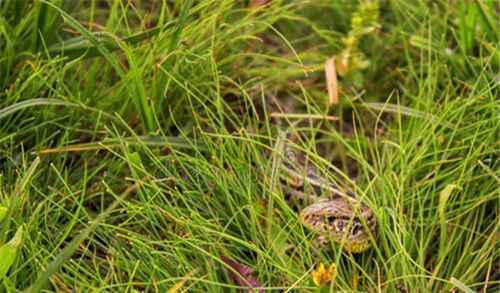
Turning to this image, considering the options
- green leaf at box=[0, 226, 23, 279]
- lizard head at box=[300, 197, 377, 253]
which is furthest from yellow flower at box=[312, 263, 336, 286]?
green leaf at box=[0, 226, 23, 279]

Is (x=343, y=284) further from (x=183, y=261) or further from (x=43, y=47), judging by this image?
(x=43, y=47)

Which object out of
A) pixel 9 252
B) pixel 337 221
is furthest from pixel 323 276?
pixel 9 252

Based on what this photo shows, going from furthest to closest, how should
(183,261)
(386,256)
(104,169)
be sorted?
(104,169)
(386,256)
(183,261)

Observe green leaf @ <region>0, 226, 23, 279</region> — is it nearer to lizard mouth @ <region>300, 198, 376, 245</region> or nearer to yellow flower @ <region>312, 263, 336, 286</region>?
yellow flower @ <region>312, 263, 336, 286</region>

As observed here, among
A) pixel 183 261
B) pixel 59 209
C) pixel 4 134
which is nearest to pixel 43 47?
pixel 4 134

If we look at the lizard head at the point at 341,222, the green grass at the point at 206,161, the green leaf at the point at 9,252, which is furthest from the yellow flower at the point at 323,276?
the green leaf at the point at 9,252

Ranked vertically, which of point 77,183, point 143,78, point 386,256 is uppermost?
point 143,78

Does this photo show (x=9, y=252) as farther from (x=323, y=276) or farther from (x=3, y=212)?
(x=323, y=276)

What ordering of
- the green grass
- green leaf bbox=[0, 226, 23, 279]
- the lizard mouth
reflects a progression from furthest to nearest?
the lizard mouth < the green grass < green leaf bbox=[0, 226, 23, 279]
